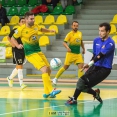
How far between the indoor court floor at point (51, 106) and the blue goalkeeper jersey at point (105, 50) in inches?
38.2

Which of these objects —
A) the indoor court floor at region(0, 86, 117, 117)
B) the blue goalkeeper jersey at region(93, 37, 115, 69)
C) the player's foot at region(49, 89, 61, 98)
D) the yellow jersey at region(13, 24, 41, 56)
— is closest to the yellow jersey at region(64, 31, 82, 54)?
the indoor court floor at region(0, 86, 117, 117)

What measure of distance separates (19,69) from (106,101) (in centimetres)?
409

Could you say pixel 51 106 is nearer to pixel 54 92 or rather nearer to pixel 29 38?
pixel 54 92

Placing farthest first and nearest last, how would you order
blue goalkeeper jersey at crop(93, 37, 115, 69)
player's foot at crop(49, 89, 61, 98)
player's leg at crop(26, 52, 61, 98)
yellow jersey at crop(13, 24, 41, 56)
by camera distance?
1. yellow jersey at crop(13, 24, 41, 56)
2. player's leg at crop(26, 52, 61, 98)
3. player's foot at crop(49, 89, 61, 98)
4. blue goalkeeper jersey at crop(93, 37, 115, 69)

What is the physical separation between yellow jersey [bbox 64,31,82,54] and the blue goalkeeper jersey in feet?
14.3

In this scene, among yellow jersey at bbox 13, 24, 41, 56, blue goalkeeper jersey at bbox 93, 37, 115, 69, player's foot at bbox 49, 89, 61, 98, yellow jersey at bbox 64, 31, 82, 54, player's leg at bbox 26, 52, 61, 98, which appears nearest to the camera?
blue goalkeeper jersey at bbox 93, 37, 115, 69

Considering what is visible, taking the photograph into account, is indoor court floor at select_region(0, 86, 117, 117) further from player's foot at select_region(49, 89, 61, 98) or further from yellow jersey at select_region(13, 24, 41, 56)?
yellow jersey at select_region(13, 24, 41, 56)

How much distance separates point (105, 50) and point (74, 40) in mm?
4798

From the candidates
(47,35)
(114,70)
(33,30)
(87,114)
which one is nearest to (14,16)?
(47,35)

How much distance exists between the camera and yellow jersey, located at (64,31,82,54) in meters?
15.3

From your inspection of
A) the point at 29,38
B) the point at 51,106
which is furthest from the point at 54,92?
the point at 29,38

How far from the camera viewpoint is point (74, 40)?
1529 cm

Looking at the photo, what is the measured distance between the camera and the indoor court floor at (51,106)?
31.2ft

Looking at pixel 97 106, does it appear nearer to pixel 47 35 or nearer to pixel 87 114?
pixel 87 114
